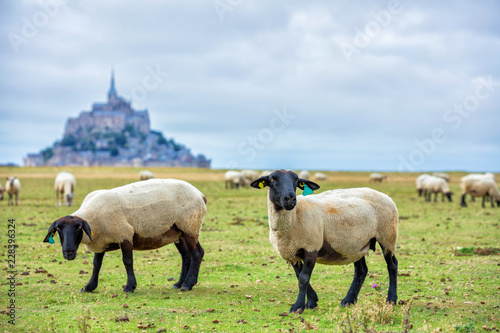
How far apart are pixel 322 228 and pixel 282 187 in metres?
1.26

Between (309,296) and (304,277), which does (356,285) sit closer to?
(309,296)

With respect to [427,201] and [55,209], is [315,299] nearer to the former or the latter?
[55,209]

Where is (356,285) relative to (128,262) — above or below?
below

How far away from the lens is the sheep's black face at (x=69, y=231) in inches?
365

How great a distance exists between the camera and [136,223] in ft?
33.9

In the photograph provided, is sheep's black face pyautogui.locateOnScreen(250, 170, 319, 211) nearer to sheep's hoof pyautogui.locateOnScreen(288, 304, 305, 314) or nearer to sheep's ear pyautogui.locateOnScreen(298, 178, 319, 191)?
sheep's ear pyautogui.locateOnScreen(298, 178, 319, 191)

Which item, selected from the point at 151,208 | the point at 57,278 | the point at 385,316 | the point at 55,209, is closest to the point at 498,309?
the point at 385,316

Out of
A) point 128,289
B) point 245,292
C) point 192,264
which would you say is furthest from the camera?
point 192,264

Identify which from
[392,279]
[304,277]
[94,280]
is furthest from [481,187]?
[94,280]

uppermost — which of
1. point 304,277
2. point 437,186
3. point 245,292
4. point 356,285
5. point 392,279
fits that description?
point 437,186

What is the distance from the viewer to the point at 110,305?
8969 mm

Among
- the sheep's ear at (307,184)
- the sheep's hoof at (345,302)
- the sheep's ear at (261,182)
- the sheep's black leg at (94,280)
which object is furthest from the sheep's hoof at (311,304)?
the sheep's black leg at (94,280)

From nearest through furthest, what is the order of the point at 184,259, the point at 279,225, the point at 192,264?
the point at 279,225 → the point at 192,264 → the point at 184,259

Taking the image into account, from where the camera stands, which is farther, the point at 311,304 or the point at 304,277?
the point at 311,304
